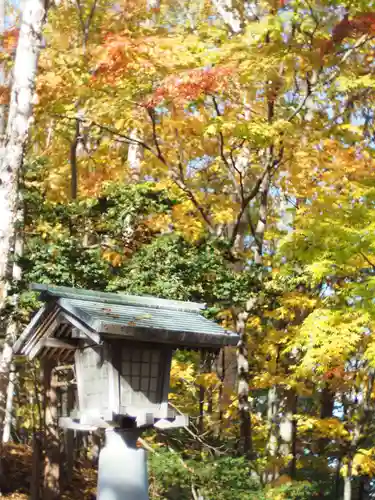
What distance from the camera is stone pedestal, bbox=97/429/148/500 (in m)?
6.71

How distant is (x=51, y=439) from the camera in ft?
39.9

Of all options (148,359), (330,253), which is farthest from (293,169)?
(148,359)

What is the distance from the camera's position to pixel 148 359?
7.06 m

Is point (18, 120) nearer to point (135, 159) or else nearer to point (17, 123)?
point (17, 123)

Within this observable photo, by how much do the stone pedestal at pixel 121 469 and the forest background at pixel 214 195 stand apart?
2866mm

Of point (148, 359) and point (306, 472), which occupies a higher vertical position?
point (148, 359)

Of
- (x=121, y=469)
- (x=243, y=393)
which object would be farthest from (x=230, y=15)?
(x=121, y=469)

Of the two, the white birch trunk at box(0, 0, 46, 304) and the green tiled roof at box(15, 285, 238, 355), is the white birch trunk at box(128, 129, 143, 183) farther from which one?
the green tiled roof at box(15, 285, 238, 355)

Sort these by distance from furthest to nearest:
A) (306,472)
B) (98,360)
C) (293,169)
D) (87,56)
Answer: (306,472) < (293,169) < (87,56) < (98,360)

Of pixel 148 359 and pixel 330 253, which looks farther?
pixel 330 253

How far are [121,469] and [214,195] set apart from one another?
32.1 feet

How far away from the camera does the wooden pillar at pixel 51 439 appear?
11.7 m

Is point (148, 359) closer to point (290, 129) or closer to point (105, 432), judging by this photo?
point (105, 432)

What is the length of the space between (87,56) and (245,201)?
3.94m
